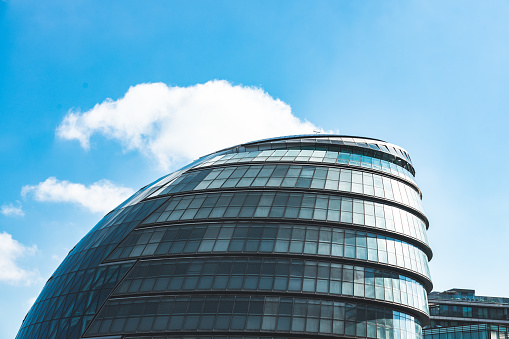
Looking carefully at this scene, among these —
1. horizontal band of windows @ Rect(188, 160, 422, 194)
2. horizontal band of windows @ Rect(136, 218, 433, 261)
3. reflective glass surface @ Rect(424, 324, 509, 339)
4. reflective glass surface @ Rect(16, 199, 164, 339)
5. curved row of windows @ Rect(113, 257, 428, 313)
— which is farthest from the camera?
reflective glass surface @ Rect(424, 324, 509, 339)

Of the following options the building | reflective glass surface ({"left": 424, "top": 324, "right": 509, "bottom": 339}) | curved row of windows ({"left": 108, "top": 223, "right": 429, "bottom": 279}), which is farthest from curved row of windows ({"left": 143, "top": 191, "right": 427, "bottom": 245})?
the building

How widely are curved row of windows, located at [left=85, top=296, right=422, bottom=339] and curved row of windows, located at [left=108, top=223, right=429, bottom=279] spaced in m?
4.40

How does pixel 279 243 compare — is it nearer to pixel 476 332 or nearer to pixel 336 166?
pixel 336 166

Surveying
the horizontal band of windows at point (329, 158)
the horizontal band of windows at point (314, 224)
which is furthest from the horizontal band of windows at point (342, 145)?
the horizontal band of windows at point (314, 224)

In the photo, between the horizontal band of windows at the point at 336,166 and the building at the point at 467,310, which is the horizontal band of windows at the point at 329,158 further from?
the building at the point at 467,310

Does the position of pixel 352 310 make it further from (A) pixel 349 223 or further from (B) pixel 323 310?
(A) pixel 349 223

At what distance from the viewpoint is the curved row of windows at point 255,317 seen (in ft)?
134

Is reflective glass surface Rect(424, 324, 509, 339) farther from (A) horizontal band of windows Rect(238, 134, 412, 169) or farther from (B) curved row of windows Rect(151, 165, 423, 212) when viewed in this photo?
(A) horizontal band of windows Rect(238, 134, 412, 169)

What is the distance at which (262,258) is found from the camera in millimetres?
44375

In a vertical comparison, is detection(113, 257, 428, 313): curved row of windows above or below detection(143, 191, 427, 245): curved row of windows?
below

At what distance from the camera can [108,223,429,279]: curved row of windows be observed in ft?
147

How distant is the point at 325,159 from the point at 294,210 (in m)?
8.79

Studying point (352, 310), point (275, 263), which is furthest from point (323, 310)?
point (275, 263)

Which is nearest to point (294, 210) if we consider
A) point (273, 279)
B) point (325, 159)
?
point (273, 279)
